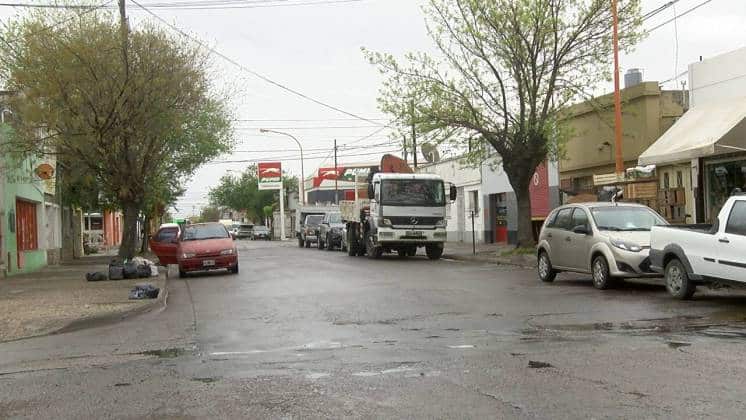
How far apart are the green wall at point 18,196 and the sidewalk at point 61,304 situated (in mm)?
3433

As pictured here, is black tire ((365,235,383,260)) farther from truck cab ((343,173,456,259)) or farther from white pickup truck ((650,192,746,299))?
white pickup truck ((650,192,746,299))

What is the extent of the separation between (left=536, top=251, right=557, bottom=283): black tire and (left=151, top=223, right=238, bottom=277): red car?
31.4 feet

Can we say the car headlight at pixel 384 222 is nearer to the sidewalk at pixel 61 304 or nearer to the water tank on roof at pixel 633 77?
the sidewalk at pixel 61 304

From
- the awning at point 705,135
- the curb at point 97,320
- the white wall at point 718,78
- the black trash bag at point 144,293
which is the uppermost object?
the white wall at point 718,78

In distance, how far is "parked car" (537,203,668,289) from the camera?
47.1ft

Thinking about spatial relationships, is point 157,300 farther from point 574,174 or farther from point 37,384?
point 574,174

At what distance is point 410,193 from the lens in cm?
2739

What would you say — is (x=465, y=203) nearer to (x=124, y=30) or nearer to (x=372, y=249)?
(x=372, y=249)

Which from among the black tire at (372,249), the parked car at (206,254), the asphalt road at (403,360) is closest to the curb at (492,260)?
the black tire at (372,249)

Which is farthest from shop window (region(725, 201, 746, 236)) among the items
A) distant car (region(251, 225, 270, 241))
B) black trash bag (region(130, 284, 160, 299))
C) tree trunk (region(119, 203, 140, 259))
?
distant car (region(251, 225, 270, 241))

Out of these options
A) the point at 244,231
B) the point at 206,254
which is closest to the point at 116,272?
the point at 206,254

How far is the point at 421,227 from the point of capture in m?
27.2

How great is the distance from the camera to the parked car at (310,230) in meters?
45.5

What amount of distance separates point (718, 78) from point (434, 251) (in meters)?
11.2
